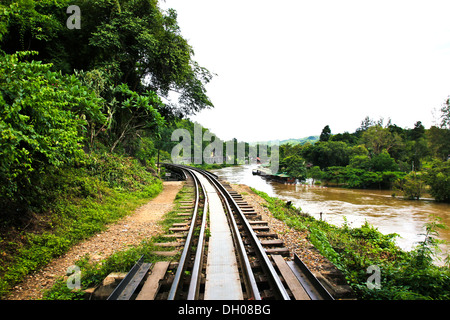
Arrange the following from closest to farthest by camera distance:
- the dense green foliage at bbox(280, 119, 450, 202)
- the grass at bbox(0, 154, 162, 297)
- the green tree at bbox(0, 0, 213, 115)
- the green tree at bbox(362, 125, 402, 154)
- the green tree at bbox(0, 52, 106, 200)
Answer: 1. the green tree at bbox(0, 52, 106, 200)
2. the grass at bbox(0, 154, 162, 297)
3. the green tree at bbox(0, 0, 213, 115)
4. the dense green foliage at bbox(280, 119, 450, 202)
5. the green tree at bbox(362, 125, 402, 154)

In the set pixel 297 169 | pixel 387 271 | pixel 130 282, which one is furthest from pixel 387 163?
pixel 130 282

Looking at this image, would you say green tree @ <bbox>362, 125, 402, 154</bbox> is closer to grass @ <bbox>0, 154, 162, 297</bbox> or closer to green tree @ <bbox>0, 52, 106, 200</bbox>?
grass @ <bbox>0, 154, 162, 297</bbox>

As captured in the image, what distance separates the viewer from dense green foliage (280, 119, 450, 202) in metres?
20.1

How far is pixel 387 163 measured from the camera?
2894 centimetres

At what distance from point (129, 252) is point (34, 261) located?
1.56 metres

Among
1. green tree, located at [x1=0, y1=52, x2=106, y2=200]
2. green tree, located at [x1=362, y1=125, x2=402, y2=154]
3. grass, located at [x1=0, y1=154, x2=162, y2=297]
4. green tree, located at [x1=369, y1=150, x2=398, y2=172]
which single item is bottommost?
grass, located at [x1=0, y1=154, x2=162, y2=297]

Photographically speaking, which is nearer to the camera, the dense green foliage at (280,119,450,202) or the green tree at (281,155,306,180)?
the dense green foliage at (280,119,450,202)

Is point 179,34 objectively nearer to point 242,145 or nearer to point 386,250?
point 386,250

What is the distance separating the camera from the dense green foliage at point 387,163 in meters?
Answer: 20.1

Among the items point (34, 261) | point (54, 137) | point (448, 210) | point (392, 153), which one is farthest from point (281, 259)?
point (392, 153)

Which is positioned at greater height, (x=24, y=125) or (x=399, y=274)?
(x=24, y=125)

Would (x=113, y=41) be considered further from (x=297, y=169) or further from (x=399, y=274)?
(x=297, y=169)

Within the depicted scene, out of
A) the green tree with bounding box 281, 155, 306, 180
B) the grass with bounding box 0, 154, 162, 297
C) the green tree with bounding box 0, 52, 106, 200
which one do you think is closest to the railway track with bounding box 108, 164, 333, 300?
the grass with bounding box 0, 154, 162, 297

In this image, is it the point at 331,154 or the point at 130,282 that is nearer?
the point at 130,282
